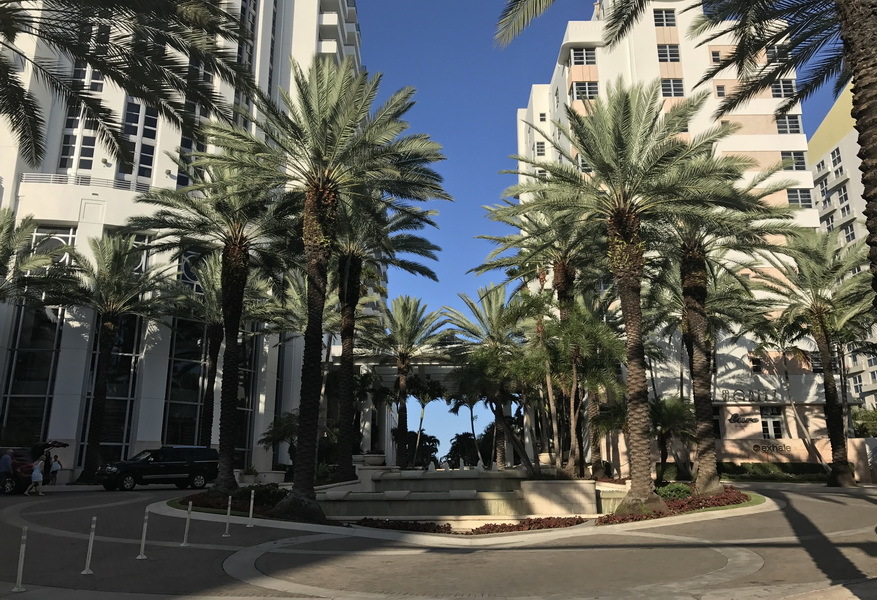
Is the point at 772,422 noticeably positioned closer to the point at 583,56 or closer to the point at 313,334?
the point at 583,56

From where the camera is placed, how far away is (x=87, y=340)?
33844 mm

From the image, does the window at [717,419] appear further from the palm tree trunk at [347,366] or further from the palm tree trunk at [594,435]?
the palm tree trunk at [347,366]

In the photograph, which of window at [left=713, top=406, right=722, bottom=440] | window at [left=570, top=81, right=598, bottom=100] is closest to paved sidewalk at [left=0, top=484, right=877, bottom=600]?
window at [left=713, top=406, right=722, bottom=440]

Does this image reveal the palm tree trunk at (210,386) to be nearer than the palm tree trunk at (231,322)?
No

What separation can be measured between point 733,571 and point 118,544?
1049 centimetres

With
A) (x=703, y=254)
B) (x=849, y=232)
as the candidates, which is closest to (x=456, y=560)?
(x=703, y=254)

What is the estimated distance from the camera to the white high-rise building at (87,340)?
109ft

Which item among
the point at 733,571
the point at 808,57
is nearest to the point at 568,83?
the point at 808,57

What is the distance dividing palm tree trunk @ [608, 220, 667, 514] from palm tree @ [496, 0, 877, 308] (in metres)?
5.46

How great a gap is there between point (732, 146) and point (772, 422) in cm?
1852

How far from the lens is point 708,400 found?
2161 cm

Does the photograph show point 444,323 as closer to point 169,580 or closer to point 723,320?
point 723,320

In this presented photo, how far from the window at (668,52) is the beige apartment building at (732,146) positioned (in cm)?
7

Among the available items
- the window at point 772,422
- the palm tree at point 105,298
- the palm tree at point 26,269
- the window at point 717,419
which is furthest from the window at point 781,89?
the palm tree at point 26,269
